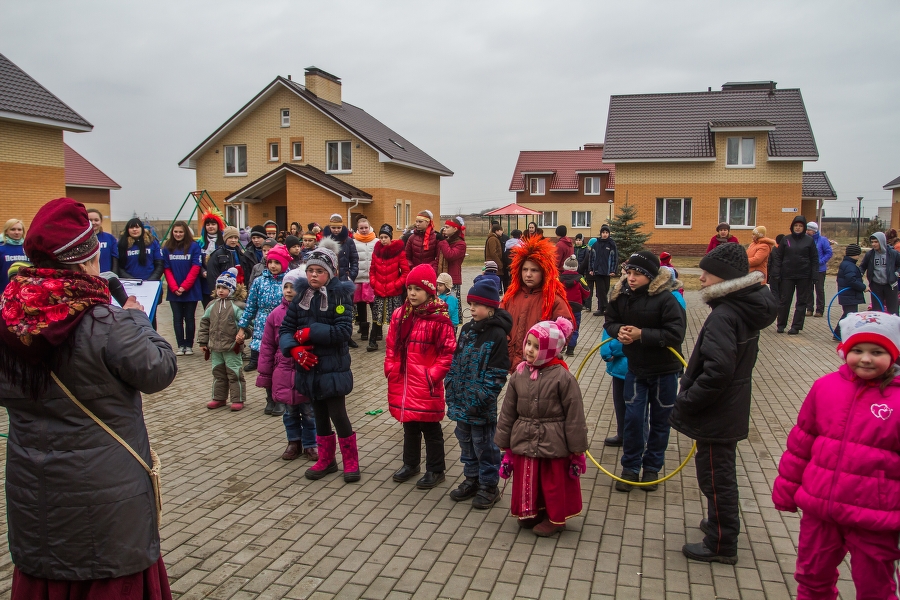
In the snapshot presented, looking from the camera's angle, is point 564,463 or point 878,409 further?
point 564,463

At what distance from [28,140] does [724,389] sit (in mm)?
20265

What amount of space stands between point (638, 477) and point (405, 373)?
6.72ft

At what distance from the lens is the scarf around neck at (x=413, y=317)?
5.36 m

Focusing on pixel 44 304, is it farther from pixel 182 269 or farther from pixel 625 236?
pixel 625 236

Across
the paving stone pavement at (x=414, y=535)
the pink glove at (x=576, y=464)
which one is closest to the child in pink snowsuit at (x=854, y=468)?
the paving stone pavement at (x=414, y=535)

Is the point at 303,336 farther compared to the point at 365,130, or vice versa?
the point at 365,130

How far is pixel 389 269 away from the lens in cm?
1076

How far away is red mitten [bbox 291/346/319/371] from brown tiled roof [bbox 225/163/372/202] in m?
27.6

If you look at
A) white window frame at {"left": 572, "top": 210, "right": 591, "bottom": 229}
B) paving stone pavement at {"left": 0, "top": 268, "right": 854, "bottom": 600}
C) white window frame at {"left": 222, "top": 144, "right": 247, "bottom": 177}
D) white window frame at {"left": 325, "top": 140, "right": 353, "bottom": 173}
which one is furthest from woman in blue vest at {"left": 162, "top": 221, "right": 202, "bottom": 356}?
white window frame at {"left": 572, "top": 210, "right": 591, "bottom": 229}

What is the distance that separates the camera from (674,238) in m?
34.8

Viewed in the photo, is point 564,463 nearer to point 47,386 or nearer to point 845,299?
point 47,386

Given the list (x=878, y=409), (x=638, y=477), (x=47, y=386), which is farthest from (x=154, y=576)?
(x=638, y=477)

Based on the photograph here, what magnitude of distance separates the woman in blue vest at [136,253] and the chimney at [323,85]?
28824 mm

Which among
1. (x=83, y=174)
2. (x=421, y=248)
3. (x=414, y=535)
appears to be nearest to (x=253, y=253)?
(x=421, y=248)
